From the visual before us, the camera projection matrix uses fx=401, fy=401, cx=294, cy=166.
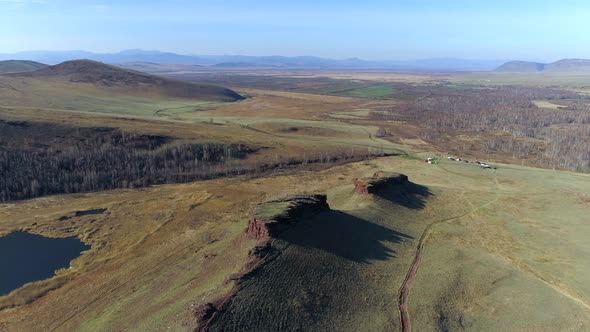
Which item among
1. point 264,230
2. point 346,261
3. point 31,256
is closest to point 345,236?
point 346,261

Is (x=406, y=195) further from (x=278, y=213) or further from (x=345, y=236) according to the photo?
(x=278, y=213)

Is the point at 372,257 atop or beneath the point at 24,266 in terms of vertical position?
atop

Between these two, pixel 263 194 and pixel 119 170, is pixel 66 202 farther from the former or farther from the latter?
pixel 263 194

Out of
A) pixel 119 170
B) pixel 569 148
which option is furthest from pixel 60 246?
pixel 569 148

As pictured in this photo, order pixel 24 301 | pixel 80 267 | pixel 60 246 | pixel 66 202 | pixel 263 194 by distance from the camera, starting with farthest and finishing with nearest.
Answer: pixel 263 194 < pixel 66 202 < pixel 60 246 < pixel 80 267 < pixel 24 301

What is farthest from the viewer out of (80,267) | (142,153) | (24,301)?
(142,153)
